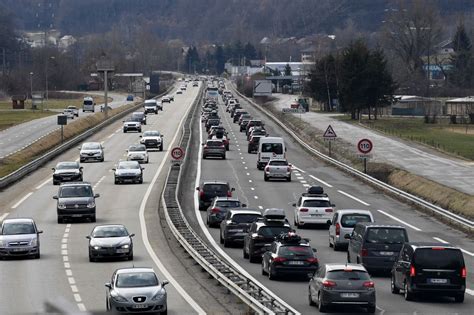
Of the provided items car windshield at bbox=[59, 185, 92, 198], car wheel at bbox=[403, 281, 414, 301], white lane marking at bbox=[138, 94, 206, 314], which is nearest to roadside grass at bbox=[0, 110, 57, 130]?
white lane marking at bbox=[138, 94, 206, 314]

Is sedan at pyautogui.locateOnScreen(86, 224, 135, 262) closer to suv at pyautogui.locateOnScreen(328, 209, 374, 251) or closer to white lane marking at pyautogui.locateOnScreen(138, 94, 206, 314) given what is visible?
white lane marking at pyautogui.locateOnScreen(138, 94, 206, 314)

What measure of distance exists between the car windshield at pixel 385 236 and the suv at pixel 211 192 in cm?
Result: 2005

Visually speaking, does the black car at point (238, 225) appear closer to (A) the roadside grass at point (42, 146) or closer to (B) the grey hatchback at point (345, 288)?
(B) the grey hatchback at point (345, 288)

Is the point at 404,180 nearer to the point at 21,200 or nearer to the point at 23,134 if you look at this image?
the point at 21,200

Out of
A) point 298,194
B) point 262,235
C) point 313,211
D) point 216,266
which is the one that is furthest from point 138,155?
point 216,266

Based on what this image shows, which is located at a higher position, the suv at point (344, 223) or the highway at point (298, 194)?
the suv at point (344, 223)

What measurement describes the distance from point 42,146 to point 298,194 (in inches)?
1531

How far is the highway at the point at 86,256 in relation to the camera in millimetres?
29812

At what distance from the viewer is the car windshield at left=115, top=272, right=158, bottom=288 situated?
88.5ft

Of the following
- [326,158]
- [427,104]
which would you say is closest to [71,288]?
[326,158]

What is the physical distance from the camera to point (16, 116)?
150750 mm

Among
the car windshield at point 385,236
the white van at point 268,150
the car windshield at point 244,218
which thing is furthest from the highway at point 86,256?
the white van at point 268,150

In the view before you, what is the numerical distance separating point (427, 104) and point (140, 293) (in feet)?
430

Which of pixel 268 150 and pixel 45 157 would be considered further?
pixel 45 157
